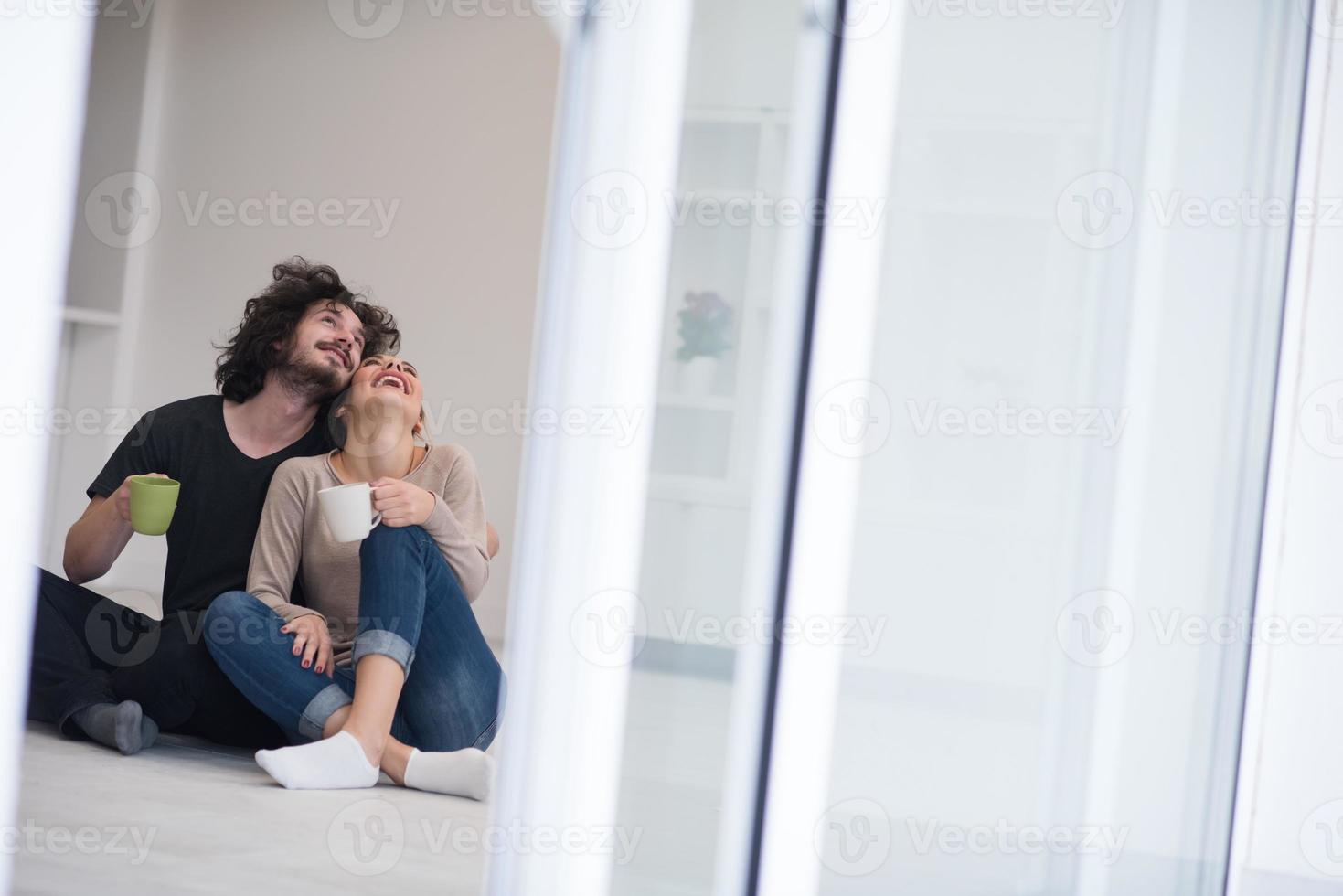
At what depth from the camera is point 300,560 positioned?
1.85 m

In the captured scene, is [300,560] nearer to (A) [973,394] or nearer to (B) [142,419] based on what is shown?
(B) [142,419]

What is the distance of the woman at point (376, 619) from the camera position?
1606mm

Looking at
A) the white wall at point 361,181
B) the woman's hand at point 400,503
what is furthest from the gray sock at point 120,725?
the white wall at point 361,181

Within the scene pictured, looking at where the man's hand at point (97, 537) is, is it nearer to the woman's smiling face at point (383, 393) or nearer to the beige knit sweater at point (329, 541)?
the beige knit sweater at point (329, 541)

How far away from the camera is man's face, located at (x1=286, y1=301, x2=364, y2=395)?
1879 mm

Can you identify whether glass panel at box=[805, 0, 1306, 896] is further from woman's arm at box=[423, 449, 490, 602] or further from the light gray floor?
woman's arm at box=[423, 449, 490, 602]

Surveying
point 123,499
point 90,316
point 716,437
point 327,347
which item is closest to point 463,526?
point 327,347

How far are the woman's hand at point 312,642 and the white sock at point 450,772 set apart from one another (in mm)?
177

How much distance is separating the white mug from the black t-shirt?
31 centimetres

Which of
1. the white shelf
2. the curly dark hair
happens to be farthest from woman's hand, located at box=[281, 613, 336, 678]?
the white shelf

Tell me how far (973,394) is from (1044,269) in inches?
5.9

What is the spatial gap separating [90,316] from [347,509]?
8.43ft

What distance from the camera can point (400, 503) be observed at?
1642 millimetres

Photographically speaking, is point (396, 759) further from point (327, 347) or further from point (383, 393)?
point (327, 347)
